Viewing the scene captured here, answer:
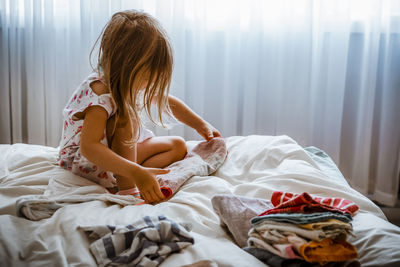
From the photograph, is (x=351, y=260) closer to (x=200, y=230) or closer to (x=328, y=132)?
(x=200, y=230)

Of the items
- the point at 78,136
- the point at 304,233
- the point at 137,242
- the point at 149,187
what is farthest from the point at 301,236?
the point at 78,136

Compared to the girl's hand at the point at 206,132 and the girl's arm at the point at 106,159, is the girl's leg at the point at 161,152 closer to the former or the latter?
the girl's hand at the point at 206,132

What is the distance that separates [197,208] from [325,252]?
347 millimetres

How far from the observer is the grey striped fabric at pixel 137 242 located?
67 cm

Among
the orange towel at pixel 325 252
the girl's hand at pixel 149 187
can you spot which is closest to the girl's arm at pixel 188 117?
the girl's hand at pixel 149 187

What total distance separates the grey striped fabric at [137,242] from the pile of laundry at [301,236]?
0.14 meters

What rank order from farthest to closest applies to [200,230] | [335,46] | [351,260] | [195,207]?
[335,46] < [195,207] < [200,230] < [351,260]

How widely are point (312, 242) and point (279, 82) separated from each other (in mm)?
1459

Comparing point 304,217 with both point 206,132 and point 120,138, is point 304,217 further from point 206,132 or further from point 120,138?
point 206,132

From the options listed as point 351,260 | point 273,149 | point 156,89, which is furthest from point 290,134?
point 351,260

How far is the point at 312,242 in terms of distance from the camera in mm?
658

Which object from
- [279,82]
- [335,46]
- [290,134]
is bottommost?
[290,134]

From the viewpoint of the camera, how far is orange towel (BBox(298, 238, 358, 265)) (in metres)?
0.64

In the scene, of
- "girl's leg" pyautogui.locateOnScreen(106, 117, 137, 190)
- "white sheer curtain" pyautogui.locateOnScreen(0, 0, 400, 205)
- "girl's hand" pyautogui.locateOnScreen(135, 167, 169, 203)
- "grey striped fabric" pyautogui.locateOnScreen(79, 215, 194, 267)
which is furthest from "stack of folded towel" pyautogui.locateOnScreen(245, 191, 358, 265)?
"white sheer curtain" pyautogui.locateOnScreen(0, 0, 400, 205)
